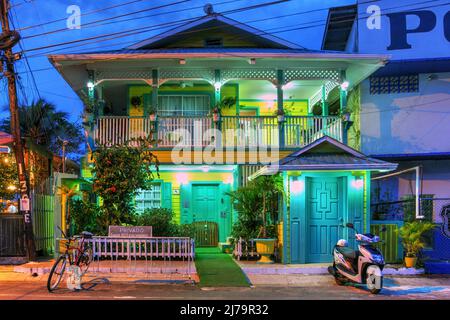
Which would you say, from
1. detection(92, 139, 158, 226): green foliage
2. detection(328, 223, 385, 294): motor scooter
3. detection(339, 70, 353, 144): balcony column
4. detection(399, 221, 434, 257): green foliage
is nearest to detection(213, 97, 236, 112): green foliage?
detection(339, 70, 353, 144): balcony column

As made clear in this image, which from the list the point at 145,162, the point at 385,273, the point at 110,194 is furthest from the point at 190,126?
the point at 385,273

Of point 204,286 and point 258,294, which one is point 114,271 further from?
point 258,294

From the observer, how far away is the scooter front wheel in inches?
406

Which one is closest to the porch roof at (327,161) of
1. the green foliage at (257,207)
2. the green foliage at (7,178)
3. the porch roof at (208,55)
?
the green foliage at (257,207)

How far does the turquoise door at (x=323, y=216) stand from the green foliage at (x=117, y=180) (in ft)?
15.6

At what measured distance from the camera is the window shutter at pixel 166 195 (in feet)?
62.1

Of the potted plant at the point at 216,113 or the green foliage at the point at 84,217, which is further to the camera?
the potted plant at the point at 216,113

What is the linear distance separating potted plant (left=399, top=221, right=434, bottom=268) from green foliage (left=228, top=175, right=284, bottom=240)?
3.54 m

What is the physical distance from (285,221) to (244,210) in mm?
1574

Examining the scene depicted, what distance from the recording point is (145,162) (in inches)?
579

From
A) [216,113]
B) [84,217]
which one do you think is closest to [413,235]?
[216,113]

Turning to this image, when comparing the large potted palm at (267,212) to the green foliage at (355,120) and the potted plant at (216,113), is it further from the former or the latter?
the green foliage at (355,120)

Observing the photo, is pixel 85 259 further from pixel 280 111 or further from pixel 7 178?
pixel 280 111

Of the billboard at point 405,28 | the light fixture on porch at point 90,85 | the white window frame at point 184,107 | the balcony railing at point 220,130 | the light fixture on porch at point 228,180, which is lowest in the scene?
the light fixture on porch at point 228,180
